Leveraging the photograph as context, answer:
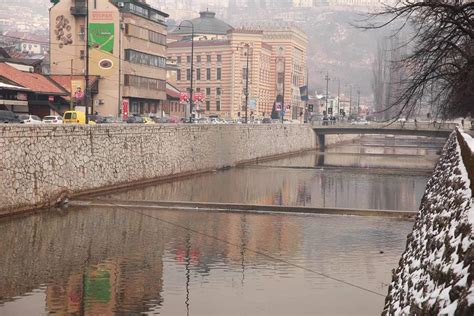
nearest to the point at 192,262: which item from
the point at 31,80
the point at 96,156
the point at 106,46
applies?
the point at 96,156

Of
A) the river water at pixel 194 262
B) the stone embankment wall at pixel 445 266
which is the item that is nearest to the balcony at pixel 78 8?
the river water at pixel 194 262

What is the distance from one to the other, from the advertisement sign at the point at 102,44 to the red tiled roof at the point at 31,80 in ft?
42.3

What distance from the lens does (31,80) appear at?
6500 cm

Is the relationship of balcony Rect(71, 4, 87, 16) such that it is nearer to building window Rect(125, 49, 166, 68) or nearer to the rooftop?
building window Rect(125, 49, 166, 68)

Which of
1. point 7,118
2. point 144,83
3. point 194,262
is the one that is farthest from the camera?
point 144,83

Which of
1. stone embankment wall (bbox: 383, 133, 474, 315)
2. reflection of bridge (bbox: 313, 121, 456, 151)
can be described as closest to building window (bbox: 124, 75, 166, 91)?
reflection of bridge (bbox: 313, 121, 456, 151)

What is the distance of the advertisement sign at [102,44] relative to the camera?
83375mm

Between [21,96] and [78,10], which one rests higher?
[78,10]

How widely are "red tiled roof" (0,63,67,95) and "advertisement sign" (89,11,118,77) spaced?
42.3ft

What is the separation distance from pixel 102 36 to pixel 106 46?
52.7 inches

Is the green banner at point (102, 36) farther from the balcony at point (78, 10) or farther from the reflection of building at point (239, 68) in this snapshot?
the reflection of building at point (239, 68)

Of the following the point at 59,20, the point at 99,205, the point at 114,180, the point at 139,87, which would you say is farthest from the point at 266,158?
the point at 99,205

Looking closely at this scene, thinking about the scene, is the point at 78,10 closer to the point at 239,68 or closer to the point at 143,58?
the point at 143,58

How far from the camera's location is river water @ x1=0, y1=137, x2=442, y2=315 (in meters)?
17.0
